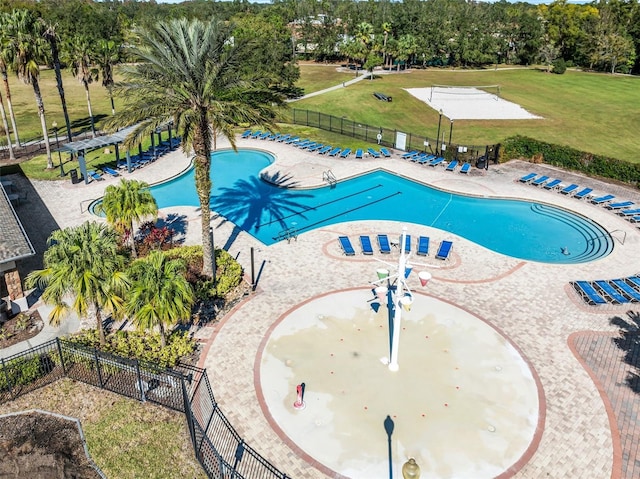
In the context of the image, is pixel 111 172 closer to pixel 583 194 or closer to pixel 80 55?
pixel 80 55

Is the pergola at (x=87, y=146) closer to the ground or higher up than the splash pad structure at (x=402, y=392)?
higher up

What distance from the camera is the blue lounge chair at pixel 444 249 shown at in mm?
27184

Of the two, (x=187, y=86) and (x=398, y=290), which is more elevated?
(x=187, y=86)

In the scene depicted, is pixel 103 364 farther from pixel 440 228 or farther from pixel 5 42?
pixel 5 42

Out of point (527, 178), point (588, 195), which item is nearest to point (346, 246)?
point (527, 178)

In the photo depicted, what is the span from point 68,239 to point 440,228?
2286cm

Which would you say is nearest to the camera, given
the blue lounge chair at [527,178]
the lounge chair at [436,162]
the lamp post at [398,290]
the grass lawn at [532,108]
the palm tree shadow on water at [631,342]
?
the lamp post at [398,290]

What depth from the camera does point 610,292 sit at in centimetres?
2352

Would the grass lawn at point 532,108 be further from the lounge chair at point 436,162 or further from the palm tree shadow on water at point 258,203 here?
the palm tree shadow on water at point 258,203

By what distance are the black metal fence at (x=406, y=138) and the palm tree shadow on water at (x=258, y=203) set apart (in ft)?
28.1

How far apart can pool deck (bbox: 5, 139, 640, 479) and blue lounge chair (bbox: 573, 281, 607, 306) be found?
430 mm

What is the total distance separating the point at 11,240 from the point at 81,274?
8.33 m

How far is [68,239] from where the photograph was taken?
17438 millimetres

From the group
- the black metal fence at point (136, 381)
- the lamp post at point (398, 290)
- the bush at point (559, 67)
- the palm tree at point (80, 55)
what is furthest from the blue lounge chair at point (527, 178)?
the bush at point (559, 67)
